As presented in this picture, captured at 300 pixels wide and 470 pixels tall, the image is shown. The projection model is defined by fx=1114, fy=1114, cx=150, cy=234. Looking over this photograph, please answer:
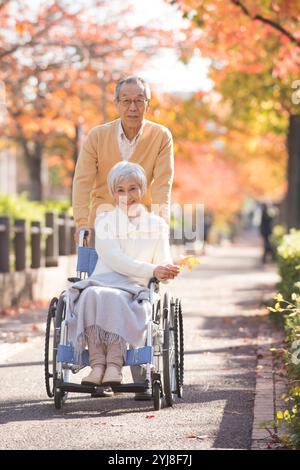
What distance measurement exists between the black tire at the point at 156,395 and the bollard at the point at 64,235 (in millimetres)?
11706

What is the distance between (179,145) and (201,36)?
7.95 m

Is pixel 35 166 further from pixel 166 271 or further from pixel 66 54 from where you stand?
pixel 166 271

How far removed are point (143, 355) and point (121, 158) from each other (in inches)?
58.5

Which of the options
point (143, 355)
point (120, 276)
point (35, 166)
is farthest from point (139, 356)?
point (35, 166)

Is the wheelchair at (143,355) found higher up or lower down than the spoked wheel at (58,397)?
higher up

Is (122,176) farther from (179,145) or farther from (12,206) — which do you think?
(179,145)

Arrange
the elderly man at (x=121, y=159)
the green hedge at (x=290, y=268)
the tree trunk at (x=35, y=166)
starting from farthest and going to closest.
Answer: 1. the tree trunk at (x=35, y=166)
2. the green hedge at (x=290, y=268)
3. the elderly man at (x=121, y=159)

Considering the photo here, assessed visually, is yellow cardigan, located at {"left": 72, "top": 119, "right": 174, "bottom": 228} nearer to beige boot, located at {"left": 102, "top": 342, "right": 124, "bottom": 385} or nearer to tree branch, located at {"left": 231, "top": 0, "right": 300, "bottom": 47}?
beige boot, located at {"left": 102, "top": 342, "right": 124, "bottom": 385}

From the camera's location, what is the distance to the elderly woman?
655 cm

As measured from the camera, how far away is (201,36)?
19688 millimetres

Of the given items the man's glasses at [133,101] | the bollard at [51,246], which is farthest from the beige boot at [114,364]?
the bollard at [51,246]

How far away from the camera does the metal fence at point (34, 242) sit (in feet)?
46.9

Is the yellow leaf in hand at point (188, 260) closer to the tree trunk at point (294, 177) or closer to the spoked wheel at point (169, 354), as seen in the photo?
the spoked wheel at point (169, 354)
